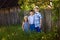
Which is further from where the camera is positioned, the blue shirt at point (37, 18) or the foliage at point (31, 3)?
the blue shirt at point (37, 18)

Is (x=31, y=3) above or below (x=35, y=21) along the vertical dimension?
above

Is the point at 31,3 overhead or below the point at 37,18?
overhead

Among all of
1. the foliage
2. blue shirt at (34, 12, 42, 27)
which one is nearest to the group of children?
blue shirt at (34, 12, 42, 27)

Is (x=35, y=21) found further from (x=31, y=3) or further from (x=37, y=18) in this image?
(x=31, y=3)

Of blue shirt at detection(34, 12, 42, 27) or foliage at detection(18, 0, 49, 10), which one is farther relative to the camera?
blue shirt at detection(34, 12, 42, 27)

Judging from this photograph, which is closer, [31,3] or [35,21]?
[31,3]

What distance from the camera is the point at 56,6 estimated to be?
250 inches

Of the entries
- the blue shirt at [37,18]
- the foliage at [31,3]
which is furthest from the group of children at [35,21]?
the foliage at [31,3]

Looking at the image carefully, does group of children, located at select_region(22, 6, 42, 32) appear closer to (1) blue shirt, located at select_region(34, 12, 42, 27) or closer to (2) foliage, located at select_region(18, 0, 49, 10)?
Answer: (1) blue shirt, located at select_region(34, 12, 42, 27)

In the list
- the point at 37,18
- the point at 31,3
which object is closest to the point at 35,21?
the point at 37,18

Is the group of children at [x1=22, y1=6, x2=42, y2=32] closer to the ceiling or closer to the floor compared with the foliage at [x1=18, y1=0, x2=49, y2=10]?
closer to the floor

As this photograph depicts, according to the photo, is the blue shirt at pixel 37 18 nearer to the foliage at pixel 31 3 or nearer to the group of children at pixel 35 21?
the group of children at pixel 35 21

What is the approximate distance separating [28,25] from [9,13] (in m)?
9.03

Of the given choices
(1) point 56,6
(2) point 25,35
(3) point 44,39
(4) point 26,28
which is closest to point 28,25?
(4) point 26,28
